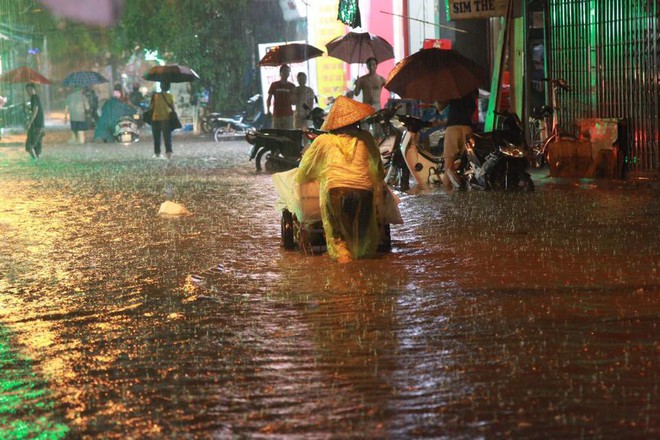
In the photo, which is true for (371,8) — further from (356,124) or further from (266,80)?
(356,124)

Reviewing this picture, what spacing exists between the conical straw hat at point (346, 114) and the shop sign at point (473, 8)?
9.20 m

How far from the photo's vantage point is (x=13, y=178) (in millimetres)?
20172

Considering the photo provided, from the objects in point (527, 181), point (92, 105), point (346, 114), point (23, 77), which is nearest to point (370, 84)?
point (527, 181)

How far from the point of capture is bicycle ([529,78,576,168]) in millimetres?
16938

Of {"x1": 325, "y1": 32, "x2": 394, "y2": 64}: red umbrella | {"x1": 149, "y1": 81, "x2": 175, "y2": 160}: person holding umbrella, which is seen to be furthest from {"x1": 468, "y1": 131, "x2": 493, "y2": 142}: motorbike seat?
{"x1": 149, "y1": 81, "x2": 175, "y2": 160}: person holding umbrella

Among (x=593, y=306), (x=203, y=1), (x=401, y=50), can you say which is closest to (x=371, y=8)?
(x=401, y=50)

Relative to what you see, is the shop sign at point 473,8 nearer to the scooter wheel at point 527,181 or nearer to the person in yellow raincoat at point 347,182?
the scooter wheel at point 527,181

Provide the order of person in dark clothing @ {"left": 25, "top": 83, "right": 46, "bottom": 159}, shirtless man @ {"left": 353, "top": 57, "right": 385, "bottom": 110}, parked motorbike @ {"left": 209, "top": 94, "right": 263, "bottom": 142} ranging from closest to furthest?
1. shirtless man @ {"left": 353, "top": 57, "right": 385, "bottom": 110}
2. person in dark clothing @ {"left": 25, "top": 83, "right": 46, "bottom": 159}
3. parked motorbike @ {"left": 209, "top": 94, "right": 263, "bottom": 142}

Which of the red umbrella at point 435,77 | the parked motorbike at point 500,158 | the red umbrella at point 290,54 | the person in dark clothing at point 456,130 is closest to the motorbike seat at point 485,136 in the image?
the parked motorbike at point 500,158

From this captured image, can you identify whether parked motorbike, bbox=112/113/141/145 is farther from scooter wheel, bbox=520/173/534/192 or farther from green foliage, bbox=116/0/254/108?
scooter wheel, bbox=520/173/534/192

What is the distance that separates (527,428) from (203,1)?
3441cm

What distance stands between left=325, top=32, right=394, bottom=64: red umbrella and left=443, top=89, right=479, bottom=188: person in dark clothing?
8675 millimetres

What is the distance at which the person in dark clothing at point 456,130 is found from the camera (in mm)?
15625

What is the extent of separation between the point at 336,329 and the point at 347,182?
2.86 metres
